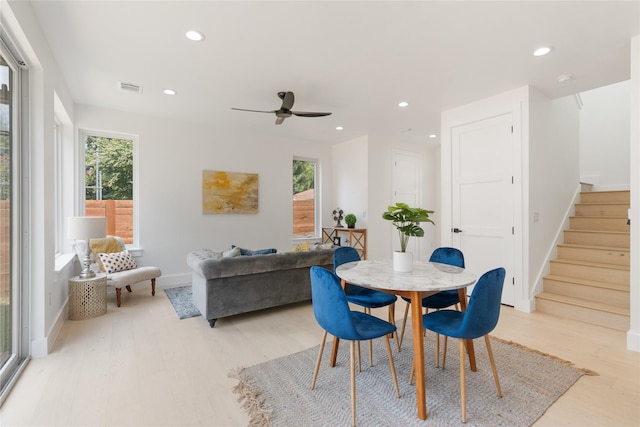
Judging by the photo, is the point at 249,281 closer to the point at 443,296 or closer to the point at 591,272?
the point at 443,296

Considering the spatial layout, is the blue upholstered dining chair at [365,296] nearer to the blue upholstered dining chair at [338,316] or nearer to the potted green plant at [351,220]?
the blue upholstered dining chair at [338,316]

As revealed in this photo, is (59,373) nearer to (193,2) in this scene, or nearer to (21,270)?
(21,270)

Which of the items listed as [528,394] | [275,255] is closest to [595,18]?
[528,394]

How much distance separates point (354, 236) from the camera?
19.1 ft

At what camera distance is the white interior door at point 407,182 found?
6.18 metres

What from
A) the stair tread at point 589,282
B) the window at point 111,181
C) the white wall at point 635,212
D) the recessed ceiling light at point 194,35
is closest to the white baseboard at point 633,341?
the white wall at point 635,212

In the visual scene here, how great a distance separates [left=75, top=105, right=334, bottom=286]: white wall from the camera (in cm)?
462

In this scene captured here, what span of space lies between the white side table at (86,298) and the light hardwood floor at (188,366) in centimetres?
11

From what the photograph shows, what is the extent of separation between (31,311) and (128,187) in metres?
2.60

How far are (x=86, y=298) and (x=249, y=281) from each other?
6.01 ft

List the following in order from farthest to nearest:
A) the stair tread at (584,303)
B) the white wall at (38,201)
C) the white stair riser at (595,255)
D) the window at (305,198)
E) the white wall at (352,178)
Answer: the window at (305,198), the white wall at (352,178), the white stair riser at (595,255), the stair tread at (584,303), the white wall at (38,201)

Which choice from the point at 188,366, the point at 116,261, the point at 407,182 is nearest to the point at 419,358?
the point at 188,366

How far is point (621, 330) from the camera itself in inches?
119

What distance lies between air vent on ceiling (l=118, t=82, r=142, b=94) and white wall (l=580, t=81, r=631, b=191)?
22.5 ft
